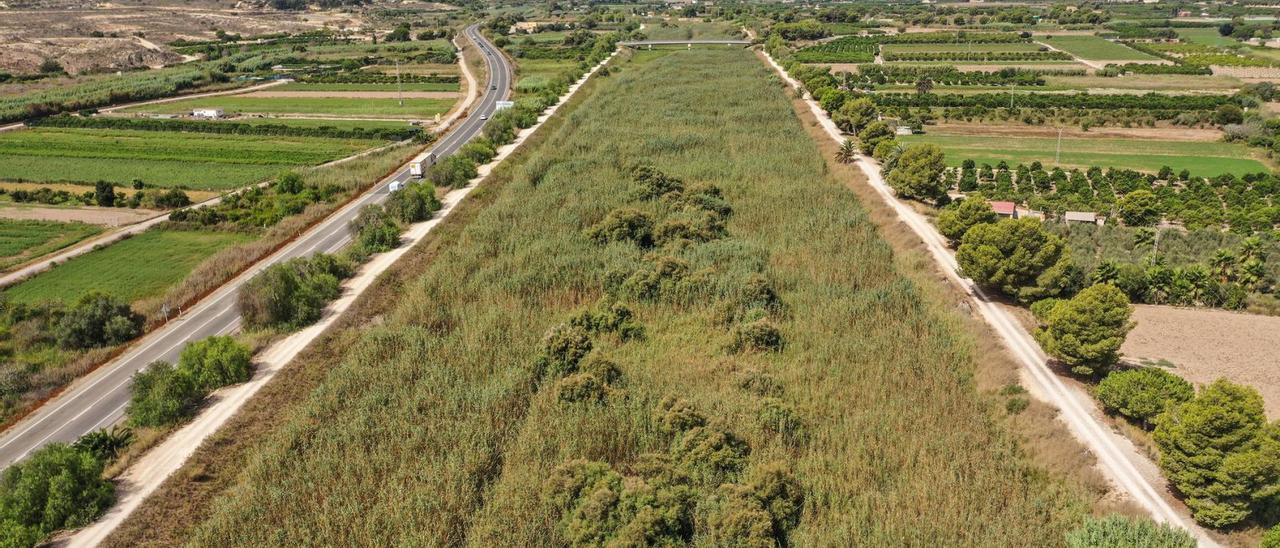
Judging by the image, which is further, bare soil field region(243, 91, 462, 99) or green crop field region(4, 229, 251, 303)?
bare soil field region(243, 91, 462, 99)

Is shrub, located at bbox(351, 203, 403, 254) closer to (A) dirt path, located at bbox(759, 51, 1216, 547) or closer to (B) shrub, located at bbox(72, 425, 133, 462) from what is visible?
(B) shrub, located at bbox(72, 425, 133, 462)

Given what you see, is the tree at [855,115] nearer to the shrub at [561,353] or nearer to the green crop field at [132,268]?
the shrub at [561,353]

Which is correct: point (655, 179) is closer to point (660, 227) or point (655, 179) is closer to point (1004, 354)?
point (660, 227)

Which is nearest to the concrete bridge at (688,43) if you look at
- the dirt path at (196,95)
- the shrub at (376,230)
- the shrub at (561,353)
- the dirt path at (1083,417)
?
the dirt path at (196,95)

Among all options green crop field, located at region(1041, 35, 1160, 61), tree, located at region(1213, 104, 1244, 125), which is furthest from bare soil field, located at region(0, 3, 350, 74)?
green crop field, located at region(1041, 35, 1160, 61)

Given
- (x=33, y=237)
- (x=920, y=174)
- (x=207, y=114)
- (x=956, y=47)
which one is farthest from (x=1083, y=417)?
(x=956, y=47)
